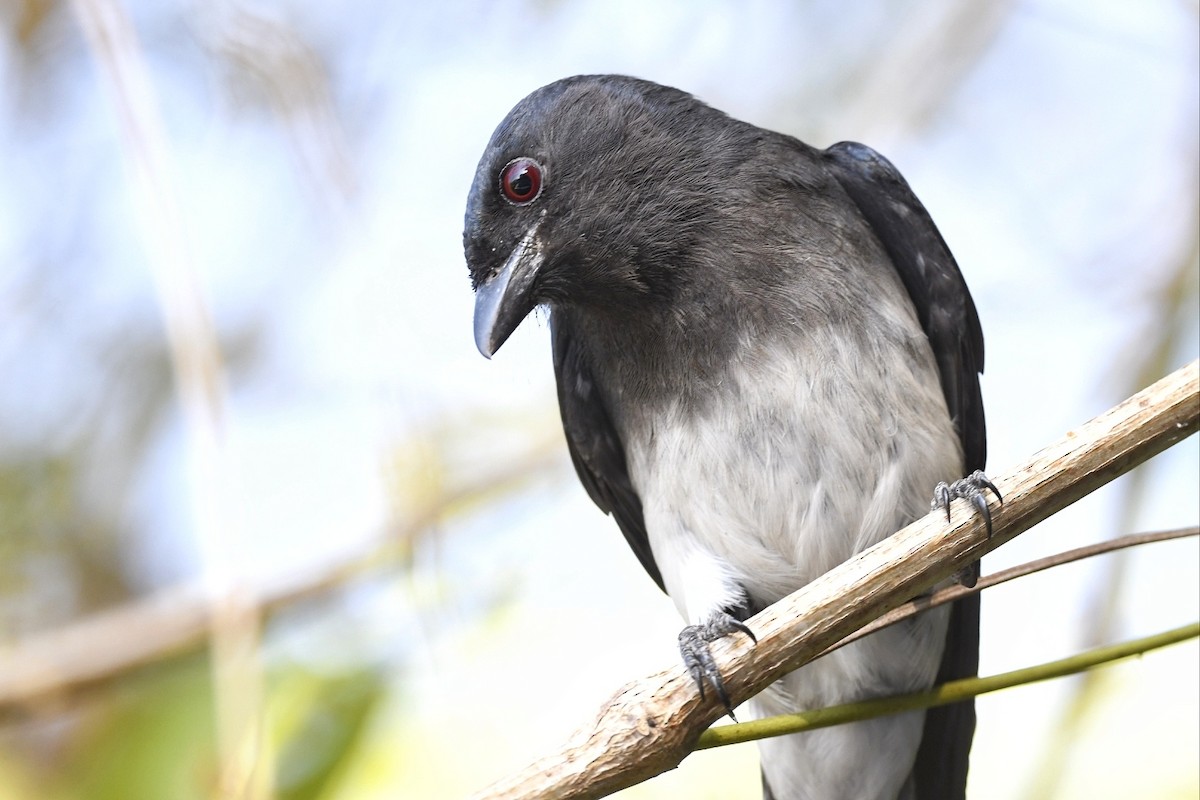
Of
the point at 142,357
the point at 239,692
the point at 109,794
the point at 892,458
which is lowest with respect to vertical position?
the point at 892,458

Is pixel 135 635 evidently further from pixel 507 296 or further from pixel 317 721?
pixel 507 296

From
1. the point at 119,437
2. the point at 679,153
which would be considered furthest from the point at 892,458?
the point at 119,437

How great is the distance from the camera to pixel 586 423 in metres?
3.55

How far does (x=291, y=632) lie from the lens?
442cm

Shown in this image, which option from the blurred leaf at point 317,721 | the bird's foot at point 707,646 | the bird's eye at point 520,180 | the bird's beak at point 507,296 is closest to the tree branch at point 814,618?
the bird's foot at point 707,646

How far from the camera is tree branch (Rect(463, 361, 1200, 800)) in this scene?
77.4 inches

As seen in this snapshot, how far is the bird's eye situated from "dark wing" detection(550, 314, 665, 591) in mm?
545

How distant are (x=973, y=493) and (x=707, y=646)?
2.20 ft

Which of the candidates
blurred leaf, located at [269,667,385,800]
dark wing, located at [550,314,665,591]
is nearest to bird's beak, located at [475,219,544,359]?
dark wing, located at [550,314,665,591]

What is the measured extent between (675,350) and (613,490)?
28.8 inches

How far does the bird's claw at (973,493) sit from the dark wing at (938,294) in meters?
0.82

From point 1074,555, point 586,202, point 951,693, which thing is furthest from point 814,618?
point 586,202

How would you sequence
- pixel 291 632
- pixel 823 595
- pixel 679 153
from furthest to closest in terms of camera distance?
pixel 291 632 → pixel 679 153 → pixel 823 595

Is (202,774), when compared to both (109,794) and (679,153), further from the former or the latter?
(679,153)
